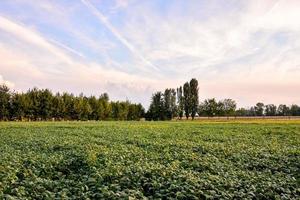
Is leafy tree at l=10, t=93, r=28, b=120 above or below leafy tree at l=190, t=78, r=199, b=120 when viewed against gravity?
below

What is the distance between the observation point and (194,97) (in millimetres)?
149875

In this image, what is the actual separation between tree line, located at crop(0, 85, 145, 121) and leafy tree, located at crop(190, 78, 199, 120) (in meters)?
25.2

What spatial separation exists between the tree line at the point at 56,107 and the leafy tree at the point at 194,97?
82.8 ft

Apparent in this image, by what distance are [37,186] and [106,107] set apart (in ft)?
399

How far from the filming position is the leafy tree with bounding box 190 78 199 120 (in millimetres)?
147375

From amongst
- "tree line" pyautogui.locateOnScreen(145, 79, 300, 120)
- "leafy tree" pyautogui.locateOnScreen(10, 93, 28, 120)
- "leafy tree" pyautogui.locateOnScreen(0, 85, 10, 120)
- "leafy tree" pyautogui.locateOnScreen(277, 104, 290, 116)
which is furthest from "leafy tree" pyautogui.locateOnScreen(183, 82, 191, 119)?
"leafy tree" pyautogui.locateOnScreen(0, 85, 10, 120)

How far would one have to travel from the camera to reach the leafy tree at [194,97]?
147 m

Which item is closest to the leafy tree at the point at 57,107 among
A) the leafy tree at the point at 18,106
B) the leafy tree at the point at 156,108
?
the leafy tree at the point at 18,106

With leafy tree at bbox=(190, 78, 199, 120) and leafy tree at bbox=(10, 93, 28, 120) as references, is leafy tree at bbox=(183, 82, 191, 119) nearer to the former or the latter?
leafy tree at bbox=(190, 78, 199, 120)

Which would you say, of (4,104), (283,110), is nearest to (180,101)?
(283,110)

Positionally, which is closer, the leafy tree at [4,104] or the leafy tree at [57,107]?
the leafy tree at [4,104]

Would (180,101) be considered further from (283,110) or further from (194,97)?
(283,110)

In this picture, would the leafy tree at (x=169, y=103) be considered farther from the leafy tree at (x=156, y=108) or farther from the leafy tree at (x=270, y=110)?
the leafy tree at (x=270, y=110)

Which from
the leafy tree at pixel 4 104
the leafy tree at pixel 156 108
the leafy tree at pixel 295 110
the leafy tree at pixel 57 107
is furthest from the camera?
the leafy tree at pixel 295 110
